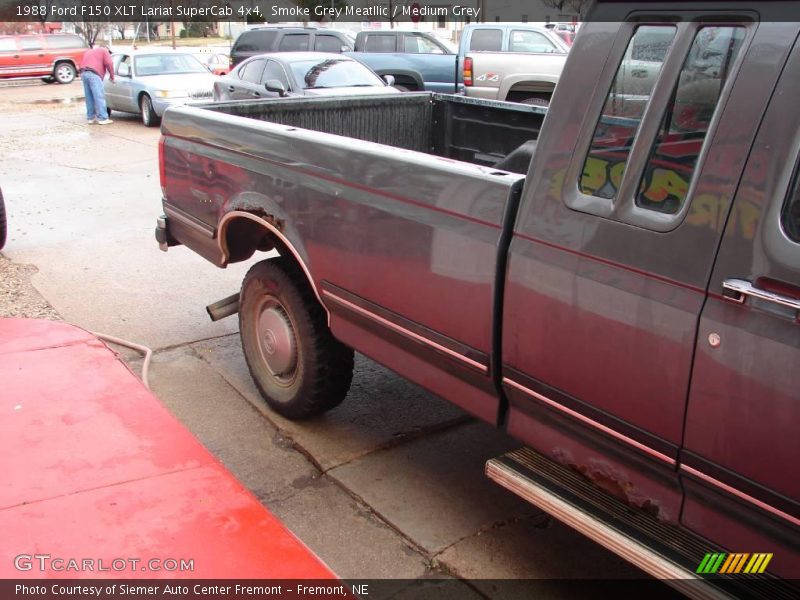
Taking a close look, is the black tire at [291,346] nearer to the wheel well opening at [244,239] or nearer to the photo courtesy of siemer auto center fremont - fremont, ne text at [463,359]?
the photo courtesy of siemer auto center fremont - fremont, ne text at [463,359]

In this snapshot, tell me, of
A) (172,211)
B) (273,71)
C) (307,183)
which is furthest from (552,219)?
(273,71)

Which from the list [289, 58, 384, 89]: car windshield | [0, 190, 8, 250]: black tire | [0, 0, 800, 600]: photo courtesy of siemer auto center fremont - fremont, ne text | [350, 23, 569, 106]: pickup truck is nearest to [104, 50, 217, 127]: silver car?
[350, 23, 569, 106]: pickup truck

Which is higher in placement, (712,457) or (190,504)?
(712,457)

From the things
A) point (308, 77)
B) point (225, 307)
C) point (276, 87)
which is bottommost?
point (225, 307)

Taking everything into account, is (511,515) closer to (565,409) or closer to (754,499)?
(565,409)

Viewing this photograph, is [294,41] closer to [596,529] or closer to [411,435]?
[411,435]

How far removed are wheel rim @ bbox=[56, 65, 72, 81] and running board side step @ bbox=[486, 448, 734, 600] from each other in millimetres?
27764

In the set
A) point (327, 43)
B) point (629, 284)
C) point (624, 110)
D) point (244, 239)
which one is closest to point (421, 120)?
point (244, 239)

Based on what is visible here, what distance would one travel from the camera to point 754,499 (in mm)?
2164

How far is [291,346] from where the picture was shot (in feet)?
13.6

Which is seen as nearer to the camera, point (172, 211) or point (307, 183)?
point (307, 183)

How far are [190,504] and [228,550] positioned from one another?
371 mm

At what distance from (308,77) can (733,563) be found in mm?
10397

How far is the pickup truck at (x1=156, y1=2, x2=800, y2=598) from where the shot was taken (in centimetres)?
212
